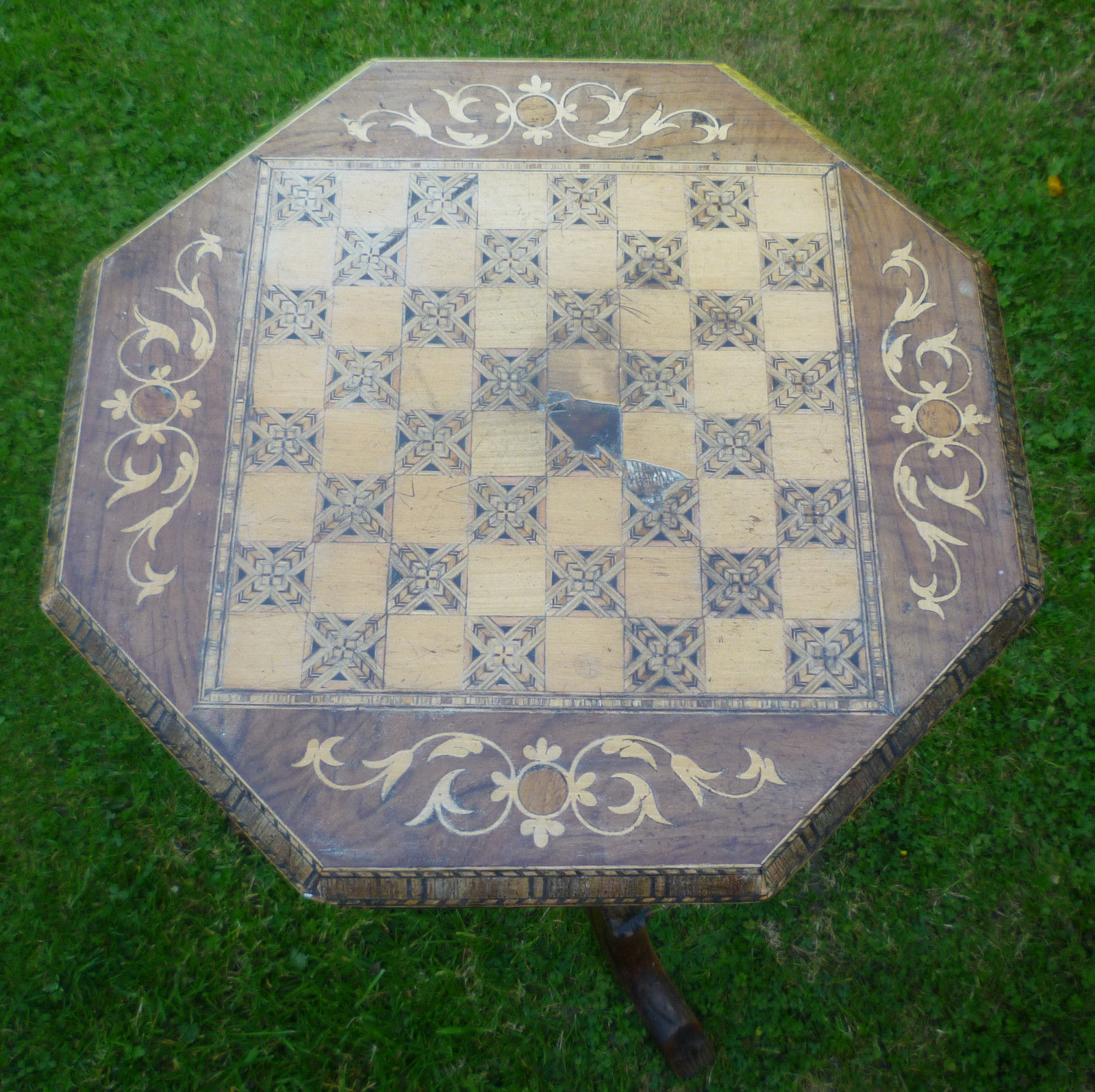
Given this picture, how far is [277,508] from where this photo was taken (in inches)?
75.9

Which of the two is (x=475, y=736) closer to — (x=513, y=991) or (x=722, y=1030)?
(x=513, y=991)

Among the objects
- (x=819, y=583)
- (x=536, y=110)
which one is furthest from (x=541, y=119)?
(x=819, y=583)

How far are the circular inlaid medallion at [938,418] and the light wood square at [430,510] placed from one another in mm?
1157

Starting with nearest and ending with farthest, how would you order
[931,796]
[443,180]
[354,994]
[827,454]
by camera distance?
[827,454] → [443,180] → [354,994] → [931,796]

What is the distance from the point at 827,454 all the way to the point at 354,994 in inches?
81.4

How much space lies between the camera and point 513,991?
7.97 feet

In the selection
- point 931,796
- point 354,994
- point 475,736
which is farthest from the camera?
point 931,796

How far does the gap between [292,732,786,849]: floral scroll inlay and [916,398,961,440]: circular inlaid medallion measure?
93 cm

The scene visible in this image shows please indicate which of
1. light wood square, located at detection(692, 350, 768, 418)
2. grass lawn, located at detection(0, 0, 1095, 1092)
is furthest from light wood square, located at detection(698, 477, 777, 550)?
grass lawn, located at detection(0, 0, 1095, 1092)

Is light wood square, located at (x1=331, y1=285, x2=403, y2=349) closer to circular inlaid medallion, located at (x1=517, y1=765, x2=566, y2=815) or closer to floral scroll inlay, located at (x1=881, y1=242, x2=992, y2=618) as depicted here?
circular inlaid medallion, located at (x1=517, y1=765, x2=566, y2=815)

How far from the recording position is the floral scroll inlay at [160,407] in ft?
6.27

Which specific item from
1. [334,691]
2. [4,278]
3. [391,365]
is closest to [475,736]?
[334,691]

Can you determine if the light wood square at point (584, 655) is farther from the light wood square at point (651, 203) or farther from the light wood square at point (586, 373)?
the light wood square at point (651, 203)

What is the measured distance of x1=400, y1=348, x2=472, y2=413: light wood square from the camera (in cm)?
200
